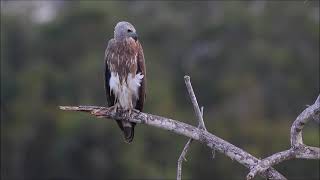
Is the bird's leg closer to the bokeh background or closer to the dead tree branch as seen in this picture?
the dead tree branch

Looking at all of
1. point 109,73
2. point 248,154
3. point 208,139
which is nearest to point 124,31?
point 109,73

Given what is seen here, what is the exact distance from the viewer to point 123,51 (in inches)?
297

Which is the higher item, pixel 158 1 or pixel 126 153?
pixel 158 1

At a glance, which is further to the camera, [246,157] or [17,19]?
[17,19]

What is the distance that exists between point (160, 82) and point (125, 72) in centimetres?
1851

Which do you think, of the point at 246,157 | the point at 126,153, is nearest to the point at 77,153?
the point at 126,153

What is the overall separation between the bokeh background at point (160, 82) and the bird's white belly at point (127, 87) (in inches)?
503

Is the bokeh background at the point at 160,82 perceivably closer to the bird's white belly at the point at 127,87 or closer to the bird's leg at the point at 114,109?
the bird's white belly at the point at 127,87

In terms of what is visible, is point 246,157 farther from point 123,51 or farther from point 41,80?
point 41,80

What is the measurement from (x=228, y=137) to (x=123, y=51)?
620 inches

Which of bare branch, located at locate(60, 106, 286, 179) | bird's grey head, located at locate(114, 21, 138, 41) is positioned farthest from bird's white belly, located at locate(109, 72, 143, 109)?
bare branch, located at locate(60, 106, 286, 179)

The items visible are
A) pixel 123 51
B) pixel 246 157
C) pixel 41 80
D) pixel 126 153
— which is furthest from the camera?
pixel 41 80

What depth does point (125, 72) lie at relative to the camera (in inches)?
294

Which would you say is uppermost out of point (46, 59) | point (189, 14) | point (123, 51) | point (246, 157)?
point (189, 14)
